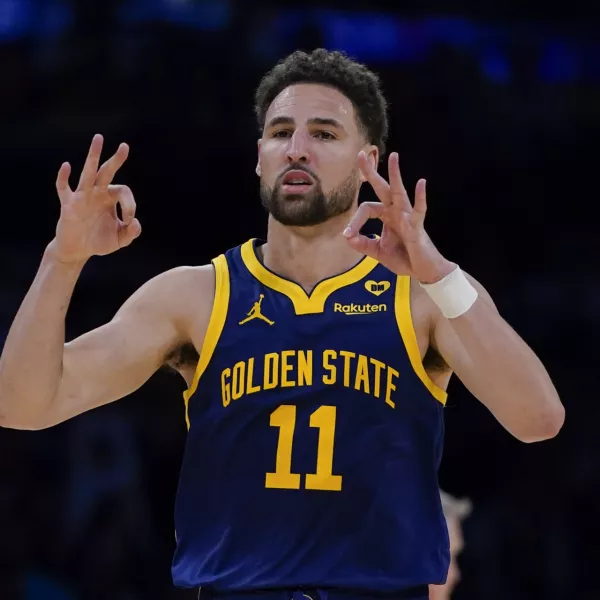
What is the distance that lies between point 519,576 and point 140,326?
428cm

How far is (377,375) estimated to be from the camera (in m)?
3.72

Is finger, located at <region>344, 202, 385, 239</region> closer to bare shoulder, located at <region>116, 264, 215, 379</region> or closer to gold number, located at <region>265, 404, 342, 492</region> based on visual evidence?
gold number, located at <region>265, 404, 342, 492</region>

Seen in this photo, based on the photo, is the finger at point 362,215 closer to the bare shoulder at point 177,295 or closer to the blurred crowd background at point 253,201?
the bare shoulder at point 177,295

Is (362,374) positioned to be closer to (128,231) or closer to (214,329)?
(214,329)

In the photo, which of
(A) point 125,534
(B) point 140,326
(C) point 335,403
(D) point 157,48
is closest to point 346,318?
(C) point 335,403

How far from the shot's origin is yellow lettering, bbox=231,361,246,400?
3732mm

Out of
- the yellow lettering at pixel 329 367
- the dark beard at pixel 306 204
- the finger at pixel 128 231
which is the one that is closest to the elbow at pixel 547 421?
the yellow lettering at pixel 329 367

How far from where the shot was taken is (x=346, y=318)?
385 centimetres

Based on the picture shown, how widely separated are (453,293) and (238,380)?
2.48ft

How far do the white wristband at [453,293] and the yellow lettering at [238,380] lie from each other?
680 millimetres

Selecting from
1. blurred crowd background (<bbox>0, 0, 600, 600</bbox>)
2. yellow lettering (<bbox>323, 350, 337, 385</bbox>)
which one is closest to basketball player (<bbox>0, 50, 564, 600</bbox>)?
yellow lettering (<bbox>323, 350, 337, 385</bbox>)

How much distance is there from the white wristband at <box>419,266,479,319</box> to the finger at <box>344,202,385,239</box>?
241mm

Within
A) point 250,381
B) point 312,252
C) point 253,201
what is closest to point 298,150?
point 312,252

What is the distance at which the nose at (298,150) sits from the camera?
386 centimetres
